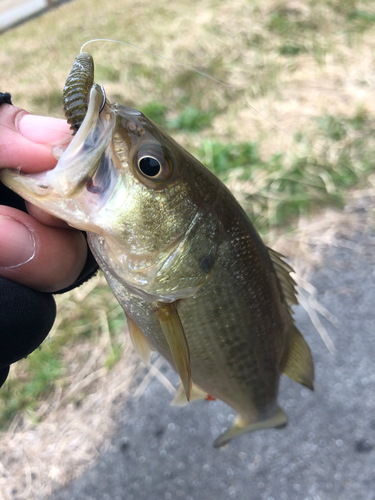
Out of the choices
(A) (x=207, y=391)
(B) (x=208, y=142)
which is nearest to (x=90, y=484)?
(A) (x=207, y=391)

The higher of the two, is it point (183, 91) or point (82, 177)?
point (82, 177)

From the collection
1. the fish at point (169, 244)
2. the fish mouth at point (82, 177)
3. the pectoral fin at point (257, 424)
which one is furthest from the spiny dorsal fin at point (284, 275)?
the fish mouth at point (82, 177)

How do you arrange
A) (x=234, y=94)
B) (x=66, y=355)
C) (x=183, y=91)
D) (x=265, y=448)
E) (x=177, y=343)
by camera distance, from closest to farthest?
(x=177, y=343) < (x=265, y=448) < (x=66, y=355) < (x=234, y=94) < (x=183, y=91)

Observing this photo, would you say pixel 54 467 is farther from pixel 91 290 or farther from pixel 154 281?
pixel 154 281

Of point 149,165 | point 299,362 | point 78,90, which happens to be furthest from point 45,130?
point 299,362

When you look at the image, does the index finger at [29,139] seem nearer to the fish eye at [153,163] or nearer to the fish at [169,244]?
the fish at [169,244]

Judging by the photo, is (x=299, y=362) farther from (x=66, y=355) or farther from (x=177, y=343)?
(x=66, y=355)

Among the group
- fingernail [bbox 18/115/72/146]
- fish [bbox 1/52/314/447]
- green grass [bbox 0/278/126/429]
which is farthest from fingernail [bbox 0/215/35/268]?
green grass [bbox 0/278/126/429]
